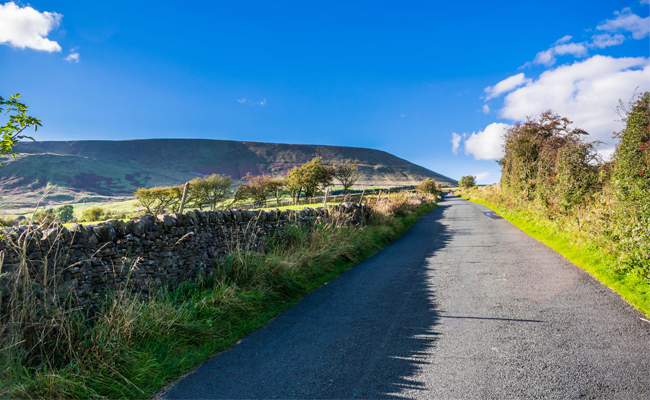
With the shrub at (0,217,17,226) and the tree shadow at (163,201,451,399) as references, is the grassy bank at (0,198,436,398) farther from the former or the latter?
the shrub at (0,217,17,226)

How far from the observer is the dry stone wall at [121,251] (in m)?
A: 4.00

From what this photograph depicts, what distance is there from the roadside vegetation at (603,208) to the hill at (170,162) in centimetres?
10955

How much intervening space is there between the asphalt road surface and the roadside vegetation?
26.6 inches

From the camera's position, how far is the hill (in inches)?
4884

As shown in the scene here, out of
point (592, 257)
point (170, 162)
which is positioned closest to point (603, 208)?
point (592, 257)

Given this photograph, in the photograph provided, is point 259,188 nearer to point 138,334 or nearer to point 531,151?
point 531,151

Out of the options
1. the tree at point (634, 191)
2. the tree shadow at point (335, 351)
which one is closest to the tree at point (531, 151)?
the tree at point (634, 191)

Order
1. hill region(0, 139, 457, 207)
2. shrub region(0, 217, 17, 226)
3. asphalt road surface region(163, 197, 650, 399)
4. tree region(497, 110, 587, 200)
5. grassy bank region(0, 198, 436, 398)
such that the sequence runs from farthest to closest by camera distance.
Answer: hill region(0, 139, 457, 207)
tree region(497, 110, 587, 200)
shrub region(0, 217, 17, 226)
asphalt road surface region(163, 197, 650, 399)
grassy bank region(0, 198, 436, 398)

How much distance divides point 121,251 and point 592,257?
11031 millimetres

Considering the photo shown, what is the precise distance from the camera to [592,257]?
853 centimetres

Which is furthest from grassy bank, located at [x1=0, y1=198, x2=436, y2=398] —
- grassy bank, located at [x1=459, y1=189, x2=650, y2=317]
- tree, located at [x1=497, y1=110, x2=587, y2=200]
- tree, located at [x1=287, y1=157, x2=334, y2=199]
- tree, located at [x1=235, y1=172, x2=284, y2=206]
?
tree, located at [x1=287, y1=157, x2=334, y2=199]

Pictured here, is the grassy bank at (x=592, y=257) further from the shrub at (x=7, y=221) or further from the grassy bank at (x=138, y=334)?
the shrub at (x=7, y=221)

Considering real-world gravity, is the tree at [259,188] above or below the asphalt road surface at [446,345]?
above

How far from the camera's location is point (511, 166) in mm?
22812
